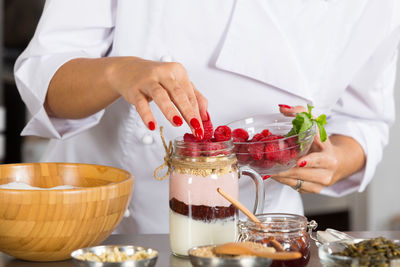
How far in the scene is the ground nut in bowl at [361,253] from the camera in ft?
2.71

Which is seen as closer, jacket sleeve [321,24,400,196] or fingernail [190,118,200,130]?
fingernail [190,118,200,130]

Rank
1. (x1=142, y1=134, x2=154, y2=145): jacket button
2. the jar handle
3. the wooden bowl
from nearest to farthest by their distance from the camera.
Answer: the wooden bowl < the jar handle < (x1=142, y1=134, x2=154, y2=145): jacket button

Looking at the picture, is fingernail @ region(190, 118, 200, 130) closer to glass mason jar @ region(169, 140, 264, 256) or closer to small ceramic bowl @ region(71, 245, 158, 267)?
glass mason jar @ region(169, 140, 264, 256)

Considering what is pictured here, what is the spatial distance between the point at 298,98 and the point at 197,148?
48 cm

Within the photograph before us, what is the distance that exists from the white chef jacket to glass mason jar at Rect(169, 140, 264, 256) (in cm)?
38

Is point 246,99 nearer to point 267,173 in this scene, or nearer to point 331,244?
point 267,173

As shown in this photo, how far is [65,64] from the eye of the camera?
1.22 m

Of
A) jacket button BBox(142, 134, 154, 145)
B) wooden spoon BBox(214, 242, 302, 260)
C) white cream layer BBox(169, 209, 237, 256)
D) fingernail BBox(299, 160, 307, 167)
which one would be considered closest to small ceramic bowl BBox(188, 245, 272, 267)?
wooden spoon BBox(214, 242, 302, 260)

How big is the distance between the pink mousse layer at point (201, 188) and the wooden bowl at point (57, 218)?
95mm

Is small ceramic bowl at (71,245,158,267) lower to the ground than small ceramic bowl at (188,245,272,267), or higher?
lower

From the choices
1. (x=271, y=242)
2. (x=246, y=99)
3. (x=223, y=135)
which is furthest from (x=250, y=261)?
(x=246, y=99)

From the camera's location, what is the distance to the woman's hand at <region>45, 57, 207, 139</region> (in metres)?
0.98

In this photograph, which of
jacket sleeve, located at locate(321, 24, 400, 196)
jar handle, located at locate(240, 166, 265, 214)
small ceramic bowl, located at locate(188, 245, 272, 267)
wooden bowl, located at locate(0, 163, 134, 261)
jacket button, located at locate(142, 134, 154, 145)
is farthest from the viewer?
jacket sleeve, located at locate(321, 24, 400, 196)

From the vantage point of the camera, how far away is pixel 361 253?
87 centimetres
